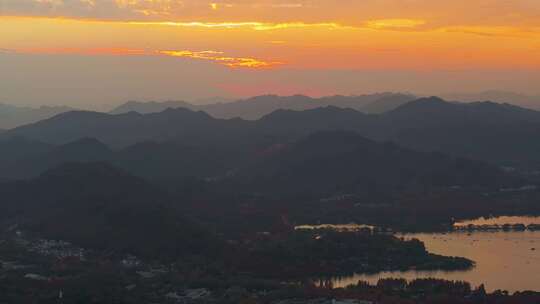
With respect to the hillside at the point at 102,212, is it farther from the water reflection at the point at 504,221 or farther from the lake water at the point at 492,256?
the water reflection at the point at 504,221

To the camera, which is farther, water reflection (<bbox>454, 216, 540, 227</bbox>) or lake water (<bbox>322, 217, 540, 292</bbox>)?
water reflection (<bbox>454, 216, 540, 227</bbox>)

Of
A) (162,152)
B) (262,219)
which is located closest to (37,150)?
(162,152)

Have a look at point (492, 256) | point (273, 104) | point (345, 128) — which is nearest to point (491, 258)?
point (492, 256)

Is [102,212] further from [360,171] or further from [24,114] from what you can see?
[24,114]

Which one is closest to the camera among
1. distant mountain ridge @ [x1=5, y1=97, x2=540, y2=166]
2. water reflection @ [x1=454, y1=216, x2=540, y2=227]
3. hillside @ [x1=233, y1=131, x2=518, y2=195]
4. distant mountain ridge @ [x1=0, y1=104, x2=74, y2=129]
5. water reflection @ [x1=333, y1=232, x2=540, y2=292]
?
water reflection @ [x1=333, y1=232, x2=540, y2=292]

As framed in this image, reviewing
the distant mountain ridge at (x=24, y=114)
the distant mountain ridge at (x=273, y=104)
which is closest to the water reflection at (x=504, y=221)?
the distant mountain ridge at (x=273, y=104)

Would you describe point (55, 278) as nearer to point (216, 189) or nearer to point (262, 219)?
point (262, 219)

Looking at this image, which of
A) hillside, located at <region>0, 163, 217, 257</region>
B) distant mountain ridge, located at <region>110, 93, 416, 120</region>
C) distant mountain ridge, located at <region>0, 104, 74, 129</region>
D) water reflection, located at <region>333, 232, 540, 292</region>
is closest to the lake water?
water reflection, located at <region>333, 232, 540, 292</region>

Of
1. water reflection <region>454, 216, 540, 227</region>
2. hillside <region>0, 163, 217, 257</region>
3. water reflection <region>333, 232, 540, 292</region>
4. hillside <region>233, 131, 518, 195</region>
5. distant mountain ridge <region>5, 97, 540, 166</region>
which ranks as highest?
distant mountain ridge <region>5, 97, 540, 166</region>

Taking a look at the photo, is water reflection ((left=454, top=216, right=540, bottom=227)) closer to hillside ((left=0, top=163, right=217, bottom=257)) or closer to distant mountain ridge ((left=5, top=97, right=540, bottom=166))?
hillside ((left=0, top=163, right=217, bottom=257))
